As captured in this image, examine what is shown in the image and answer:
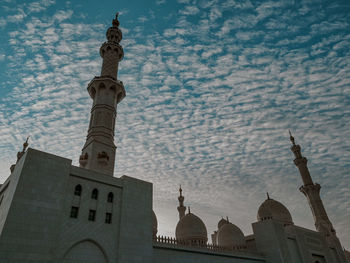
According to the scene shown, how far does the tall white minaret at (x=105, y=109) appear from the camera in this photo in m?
18.8

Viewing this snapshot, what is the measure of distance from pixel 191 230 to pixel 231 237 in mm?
4044

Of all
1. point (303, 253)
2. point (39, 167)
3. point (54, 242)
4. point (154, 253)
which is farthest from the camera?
point (303, 253)

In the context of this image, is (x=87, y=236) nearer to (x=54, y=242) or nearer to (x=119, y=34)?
(x=54, y=242)

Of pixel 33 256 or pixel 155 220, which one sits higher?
pixel 155 220

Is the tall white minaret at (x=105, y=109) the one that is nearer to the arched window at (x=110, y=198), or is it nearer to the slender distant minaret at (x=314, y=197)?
the arched window at (x=110, y=198)

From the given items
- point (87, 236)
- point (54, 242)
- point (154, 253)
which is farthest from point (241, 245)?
point (54, 242)

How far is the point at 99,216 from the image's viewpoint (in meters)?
14.6

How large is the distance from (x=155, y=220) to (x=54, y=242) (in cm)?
1338

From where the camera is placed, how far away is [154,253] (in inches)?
654

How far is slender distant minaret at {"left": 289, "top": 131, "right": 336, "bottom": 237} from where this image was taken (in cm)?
3297

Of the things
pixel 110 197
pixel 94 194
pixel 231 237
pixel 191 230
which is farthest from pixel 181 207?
pixel 94 194

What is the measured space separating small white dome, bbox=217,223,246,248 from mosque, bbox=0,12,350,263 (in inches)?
4.0

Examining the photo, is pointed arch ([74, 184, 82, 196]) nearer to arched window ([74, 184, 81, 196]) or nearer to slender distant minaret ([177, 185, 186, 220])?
arched window ([74, 184, 81, 196])

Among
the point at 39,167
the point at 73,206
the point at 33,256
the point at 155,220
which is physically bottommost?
the point at 33,256
